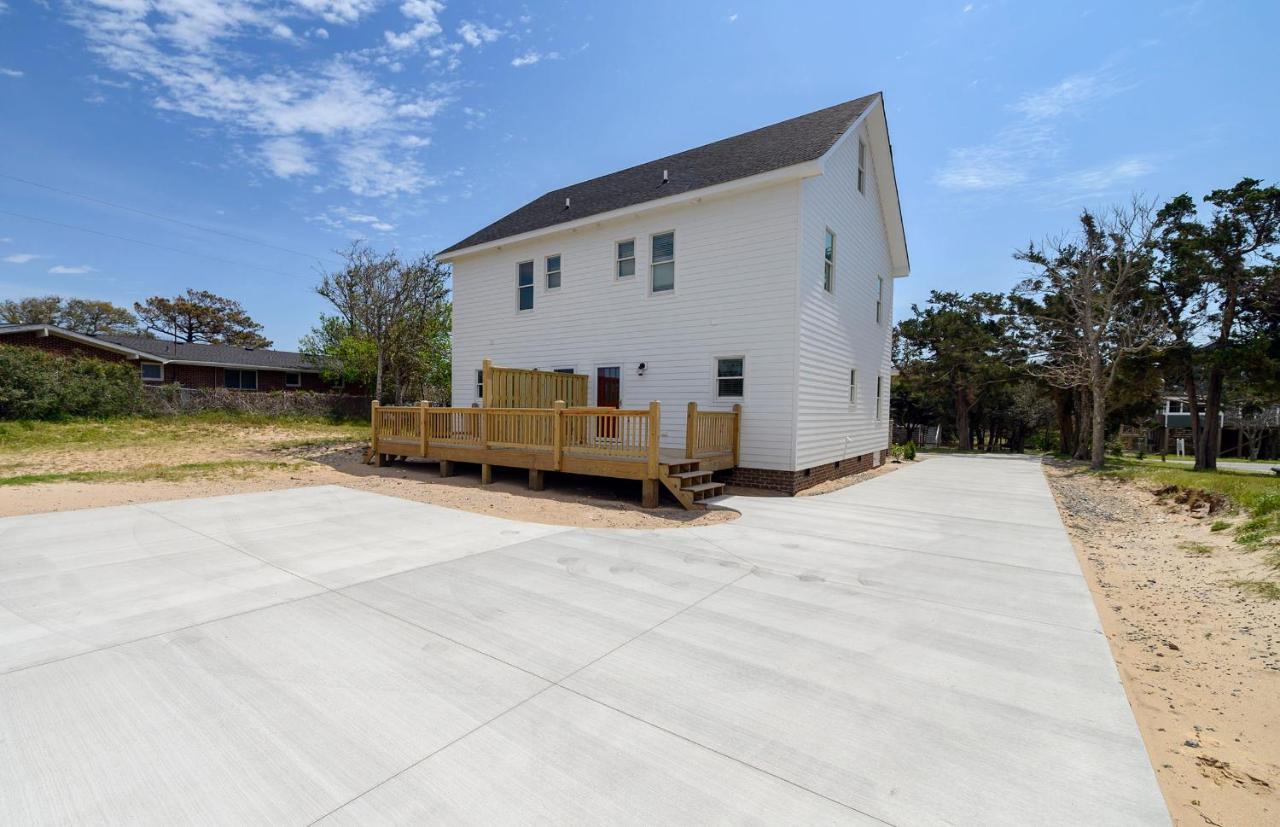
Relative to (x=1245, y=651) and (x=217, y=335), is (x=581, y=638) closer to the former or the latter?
(x=1245, y=651)

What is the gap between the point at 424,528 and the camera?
6742 millimetres

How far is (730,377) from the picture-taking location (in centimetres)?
1093

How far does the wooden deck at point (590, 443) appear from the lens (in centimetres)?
866

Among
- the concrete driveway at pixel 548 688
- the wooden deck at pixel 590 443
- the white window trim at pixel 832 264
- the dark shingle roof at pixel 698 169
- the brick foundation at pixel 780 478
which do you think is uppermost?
the dark shingle roof at pixel 698 169

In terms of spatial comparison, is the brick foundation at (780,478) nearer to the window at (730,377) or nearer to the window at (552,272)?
the window at (730,377)

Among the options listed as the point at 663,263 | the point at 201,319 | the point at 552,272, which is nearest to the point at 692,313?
the point at 663,263

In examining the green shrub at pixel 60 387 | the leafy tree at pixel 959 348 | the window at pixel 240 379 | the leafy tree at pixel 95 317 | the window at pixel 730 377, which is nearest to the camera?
the window at pixel 730 377

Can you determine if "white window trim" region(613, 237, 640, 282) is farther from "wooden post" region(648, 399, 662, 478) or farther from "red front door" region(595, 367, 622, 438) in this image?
Result: "wooden post" region(648, 399, 662, 478)

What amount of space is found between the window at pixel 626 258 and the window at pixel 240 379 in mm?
26750

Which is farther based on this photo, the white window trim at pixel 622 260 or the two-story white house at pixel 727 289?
the white window trim at pixel 622 260

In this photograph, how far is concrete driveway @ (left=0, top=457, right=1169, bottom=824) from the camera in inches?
82.4

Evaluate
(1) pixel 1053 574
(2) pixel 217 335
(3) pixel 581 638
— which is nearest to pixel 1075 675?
(1) pixel 1053 574

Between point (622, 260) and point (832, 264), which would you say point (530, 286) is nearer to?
point (622, 260)

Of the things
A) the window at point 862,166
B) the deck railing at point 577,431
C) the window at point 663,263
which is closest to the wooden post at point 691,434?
the deck railing at point 577,431
